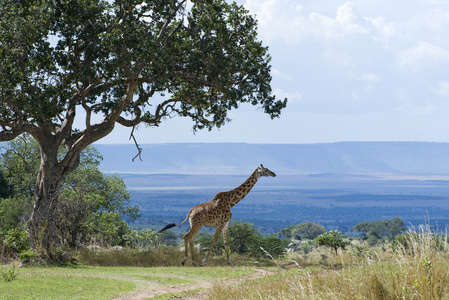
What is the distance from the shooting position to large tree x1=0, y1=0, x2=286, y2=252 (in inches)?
937

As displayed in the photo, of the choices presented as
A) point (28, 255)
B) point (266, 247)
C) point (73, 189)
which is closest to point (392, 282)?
point (28, 255)

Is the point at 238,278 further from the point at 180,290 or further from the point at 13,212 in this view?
the point at 13,212

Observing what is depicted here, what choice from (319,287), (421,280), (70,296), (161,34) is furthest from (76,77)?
(421,280)

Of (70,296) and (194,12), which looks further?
(194,12)

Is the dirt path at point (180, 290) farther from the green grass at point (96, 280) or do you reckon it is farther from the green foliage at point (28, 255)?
the green foliage at point (28, 255)

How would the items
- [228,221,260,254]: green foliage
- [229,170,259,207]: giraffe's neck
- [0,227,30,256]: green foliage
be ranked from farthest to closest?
1. [228,221,260,254]: green foliage
2. [229,170,259,207]: giraffe's neck
3. [0,227,30,256]: green foliage

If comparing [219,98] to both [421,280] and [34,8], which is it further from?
[421,280]

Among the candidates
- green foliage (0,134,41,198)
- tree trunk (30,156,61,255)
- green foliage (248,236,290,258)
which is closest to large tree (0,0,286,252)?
tree trunk (30,156,61,255)

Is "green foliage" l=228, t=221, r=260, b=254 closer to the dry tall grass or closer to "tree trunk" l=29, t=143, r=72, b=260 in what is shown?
"tree trunk" l=29, t=143, r=72, b=260

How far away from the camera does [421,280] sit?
1153cm

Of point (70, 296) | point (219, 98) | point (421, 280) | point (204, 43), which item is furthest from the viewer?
point (219, 98)

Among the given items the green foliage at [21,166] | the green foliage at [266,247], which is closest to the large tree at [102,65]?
the green foliage at [266,247]

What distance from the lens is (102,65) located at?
24.5 m

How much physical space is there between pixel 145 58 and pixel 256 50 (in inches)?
190
